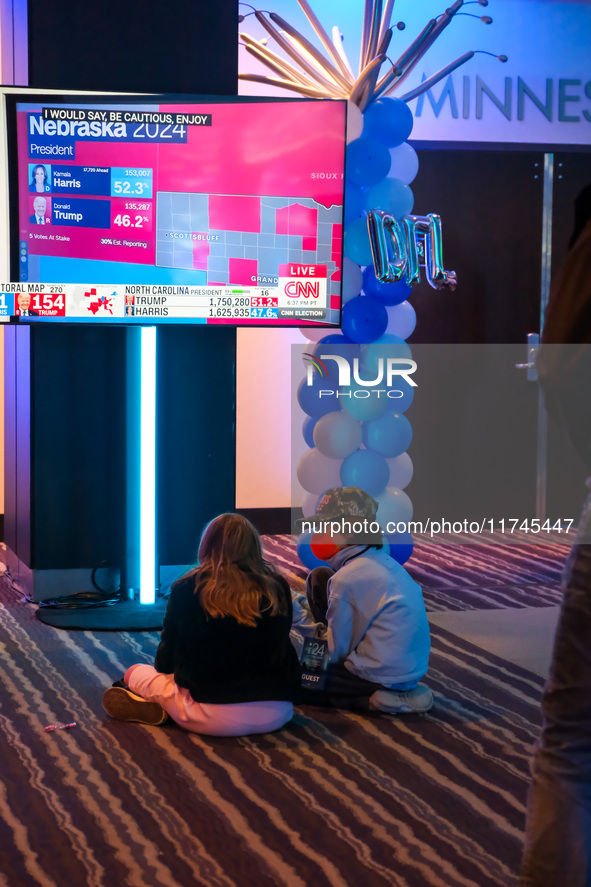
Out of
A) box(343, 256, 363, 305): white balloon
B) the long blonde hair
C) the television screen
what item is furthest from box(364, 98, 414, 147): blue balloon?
the long blonde hair

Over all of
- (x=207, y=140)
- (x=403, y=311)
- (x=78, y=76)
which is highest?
(x=78, y=76)

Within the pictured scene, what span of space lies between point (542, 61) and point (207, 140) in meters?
3.04

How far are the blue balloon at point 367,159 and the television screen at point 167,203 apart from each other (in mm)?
223

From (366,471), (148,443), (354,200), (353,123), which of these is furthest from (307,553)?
(353,123)

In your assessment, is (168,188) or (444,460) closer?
(168,188)

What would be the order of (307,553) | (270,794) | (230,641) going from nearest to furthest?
(270,794) → (230,641) → (307,553)

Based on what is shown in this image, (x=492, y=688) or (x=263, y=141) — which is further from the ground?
(x=263, y=141)

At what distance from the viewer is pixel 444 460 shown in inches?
260

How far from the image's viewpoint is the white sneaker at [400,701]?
313cm

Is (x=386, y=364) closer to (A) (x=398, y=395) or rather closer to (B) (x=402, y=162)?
(A) (x=398, y=395)

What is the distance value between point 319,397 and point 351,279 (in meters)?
0.59

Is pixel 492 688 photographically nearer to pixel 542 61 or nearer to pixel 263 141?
pixel 263 141

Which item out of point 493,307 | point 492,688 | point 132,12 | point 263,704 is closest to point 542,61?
point 493,307

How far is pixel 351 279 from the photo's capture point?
183 inches
